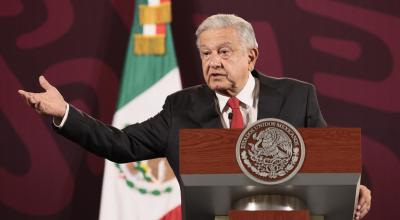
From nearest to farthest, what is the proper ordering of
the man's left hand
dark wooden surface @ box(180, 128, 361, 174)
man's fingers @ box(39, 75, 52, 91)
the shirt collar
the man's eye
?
dark wooden surface @ box(180, 128, 361, 174)
the man's left hand
man's fingers @ box(39, 75, 52, 91)
the man's eye
the shirt collar

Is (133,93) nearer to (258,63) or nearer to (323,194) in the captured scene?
(258,63)

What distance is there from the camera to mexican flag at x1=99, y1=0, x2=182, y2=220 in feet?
15.5

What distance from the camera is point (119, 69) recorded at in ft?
16.5

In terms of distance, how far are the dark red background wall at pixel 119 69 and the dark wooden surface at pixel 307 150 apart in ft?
9.90

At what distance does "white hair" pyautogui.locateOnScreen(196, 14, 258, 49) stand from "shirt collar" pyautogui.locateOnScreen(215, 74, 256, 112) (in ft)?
0.49

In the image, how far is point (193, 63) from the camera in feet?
16.4

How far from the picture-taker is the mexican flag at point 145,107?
4.74 meters

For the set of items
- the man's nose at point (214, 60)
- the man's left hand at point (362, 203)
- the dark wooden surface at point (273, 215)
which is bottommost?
the man's left hand at point (362, 203)

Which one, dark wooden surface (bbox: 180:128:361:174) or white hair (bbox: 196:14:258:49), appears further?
white hair (bbox: 196:14:258:49)

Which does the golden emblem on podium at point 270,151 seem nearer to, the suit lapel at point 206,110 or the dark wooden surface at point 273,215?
the dark wooden surface at point 273,215

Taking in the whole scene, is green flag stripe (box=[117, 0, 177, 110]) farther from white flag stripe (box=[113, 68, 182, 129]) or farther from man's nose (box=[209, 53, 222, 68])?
man's nose (box=[209, 53, 222, 68])

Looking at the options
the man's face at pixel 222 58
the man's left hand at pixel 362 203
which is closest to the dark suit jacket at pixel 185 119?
the man's face at pixel 222 58

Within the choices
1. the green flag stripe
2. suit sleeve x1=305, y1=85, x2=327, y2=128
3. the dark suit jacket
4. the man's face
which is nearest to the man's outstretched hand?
the dark suit jacket

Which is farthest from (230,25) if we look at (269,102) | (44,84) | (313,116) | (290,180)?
(290,180)
